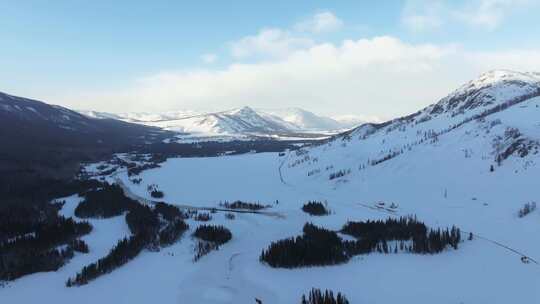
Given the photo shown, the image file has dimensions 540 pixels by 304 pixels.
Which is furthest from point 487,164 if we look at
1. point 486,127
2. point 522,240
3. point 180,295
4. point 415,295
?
point 180,295

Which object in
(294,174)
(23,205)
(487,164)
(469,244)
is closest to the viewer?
(469,244)

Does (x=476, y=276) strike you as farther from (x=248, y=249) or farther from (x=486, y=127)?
(x=486, y=127)

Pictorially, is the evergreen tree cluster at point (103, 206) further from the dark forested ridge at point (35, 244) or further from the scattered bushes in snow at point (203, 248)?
the scattered bushes in snow at point (203, 248)

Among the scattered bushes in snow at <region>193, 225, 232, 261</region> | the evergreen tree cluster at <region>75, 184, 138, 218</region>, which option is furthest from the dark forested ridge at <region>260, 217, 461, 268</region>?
the evergreen tree cluster at <region>75, 184, 138, 218</region>

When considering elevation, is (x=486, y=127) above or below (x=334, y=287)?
above

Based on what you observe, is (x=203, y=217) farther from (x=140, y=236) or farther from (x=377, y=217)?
(x=377, y=217)

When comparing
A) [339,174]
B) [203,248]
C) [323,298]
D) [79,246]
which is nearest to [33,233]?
[79,246]

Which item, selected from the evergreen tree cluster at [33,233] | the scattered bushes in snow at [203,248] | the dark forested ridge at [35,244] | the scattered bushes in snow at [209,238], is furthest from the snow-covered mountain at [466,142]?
the dark forested ridge at [35,244]
